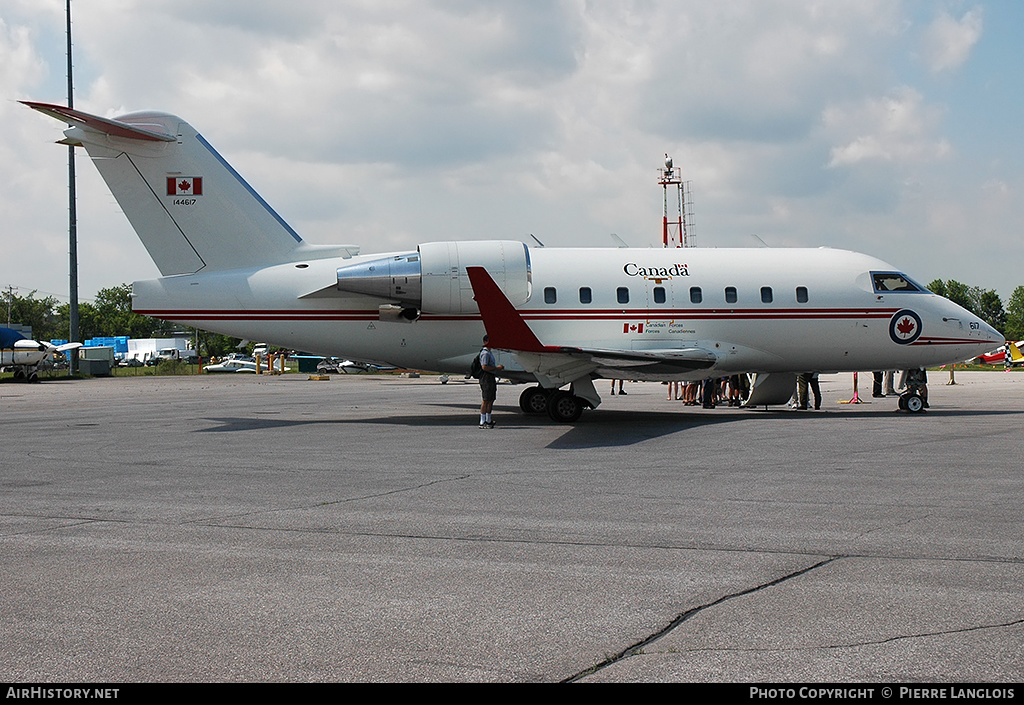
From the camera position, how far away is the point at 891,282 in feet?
71.4

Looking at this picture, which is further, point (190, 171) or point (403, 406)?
point (403, 406)

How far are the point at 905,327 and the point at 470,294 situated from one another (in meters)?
10.2

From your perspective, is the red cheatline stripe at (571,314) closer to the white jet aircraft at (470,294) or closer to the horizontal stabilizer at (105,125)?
the white jet aircraft at (470,294)

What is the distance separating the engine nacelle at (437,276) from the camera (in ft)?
64.8

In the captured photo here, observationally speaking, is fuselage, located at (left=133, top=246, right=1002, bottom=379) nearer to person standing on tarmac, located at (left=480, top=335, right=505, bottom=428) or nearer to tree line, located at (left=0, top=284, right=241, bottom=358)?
person standing on tarmac, located at (left=480, top=335, right=505, bottom=428)

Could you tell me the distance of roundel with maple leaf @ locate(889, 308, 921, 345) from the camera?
21.5 m

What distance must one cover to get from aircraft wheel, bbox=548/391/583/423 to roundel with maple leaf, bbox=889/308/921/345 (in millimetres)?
7954

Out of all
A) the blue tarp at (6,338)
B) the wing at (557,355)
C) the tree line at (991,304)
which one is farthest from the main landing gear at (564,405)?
the tree line at (991,304)

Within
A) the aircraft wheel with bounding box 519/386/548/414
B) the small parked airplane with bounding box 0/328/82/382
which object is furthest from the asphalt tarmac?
the small parked airplane with bounding box 0/328/82/382

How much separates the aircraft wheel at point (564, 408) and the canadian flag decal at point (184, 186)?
8.88 meters

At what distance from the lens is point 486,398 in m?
18.8
